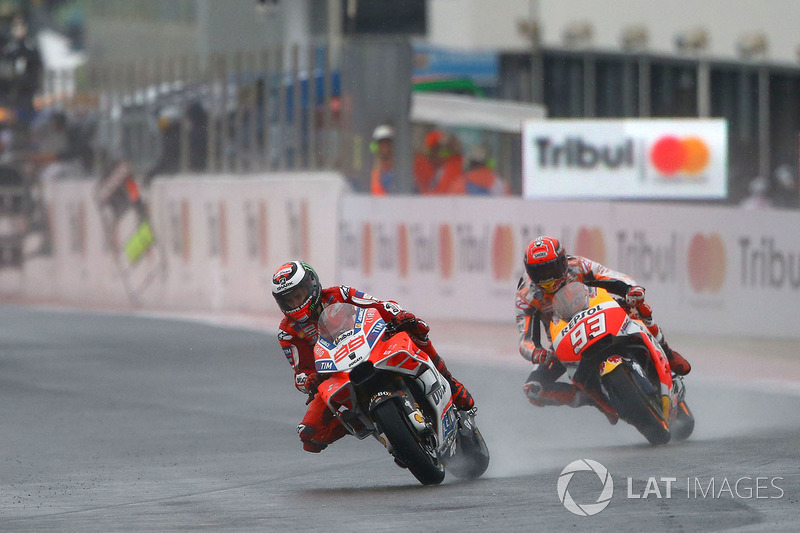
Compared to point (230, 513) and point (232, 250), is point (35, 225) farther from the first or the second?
point (230, 513)

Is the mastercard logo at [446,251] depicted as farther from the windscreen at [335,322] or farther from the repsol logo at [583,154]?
the windscreen at [335,322]

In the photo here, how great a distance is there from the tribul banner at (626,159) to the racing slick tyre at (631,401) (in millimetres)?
9720

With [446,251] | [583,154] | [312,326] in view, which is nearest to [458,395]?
[312,326]

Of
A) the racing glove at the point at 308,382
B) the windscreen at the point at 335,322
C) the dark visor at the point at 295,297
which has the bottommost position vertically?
the racing glove at the point at 308,382

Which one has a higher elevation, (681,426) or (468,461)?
(468,461)

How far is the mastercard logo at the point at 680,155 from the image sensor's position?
19.0m

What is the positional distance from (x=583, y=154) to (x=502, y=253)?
2.04 meters

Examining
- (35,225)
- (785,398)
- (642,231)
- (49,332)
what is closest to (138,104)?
(35,225)

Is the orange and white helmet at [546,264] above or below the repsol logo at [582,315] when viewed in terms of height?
above

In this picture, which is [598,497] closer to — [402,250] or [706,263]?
[706,263]

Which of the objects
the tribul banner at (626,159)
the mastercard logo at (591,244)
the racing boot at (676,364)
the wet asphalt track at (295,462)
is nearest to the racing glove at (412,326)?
the wet asphalt track at (295,462)

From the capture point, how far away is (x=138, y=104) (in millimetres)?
23203

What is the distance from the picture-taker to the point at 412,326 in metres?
8.45

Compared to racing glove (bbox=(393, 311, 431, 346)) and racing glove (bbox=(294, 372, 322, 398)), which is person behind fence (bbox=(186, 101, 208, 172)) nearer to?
racing glove (bbox=(294, 372, 322, 398))
